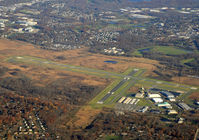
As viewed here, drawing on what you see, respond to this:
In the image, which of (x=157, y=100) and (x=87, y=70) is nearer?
(x=157, y=100)

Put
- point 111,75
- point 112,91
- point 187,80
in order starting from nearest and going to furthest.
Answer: point 112,91 → point 187,80 → point 111,75

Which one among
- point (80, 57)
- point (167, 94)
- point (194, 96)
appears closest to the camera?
point (194, 96)

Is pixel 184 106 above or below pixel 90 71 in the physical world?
below

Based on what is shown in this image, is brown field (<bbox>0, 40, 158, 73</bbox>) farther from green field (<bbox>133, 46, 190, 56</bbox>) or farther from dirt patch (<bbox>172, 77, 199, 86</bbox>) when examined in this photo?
green field (<bbox>133, 46, 190, 56</bbox>)

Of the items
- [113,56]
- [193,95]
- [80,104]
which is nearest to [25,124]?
[80,104]

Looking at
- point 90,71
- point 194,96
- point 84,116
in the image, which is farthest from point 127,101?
point 90,71

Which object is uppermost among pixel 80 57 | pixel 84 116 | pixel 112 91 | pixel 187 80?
pixel 80 57

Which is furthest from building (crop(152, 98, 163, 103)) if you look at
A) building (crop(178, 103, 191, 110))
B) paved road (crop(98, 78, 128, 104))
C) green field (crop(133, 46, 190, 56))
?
green field (crop(133, 46, 190, 56))

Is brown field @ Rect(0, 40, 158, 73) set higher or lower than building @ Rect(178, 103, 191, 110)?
higher

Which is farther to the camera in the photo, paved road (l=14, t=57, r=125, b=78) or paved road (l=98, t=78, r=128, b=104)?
paved road (l=14, t=57, r=125, b=78)

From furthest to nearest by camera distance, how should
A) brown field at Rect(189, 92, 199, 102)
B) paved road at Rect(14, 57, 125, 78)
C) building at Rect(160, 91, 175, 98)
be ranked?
paved road at Rect(14, 57, 125, 78)
building at Rect(160, 91, 175, 98)
brown field at Rect(189, 92, 199, 102)

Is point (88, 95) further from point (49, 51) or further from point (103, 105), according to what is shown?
point (49, 51)

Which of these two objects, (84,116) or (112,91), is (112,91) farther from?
(84,116)

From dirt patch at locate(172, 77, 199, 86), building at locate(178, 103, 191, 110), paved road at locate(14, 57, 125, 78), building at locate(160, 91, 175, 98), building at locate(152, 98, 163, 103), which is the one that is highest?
paved road at locate(14, 57, 125, 78)
